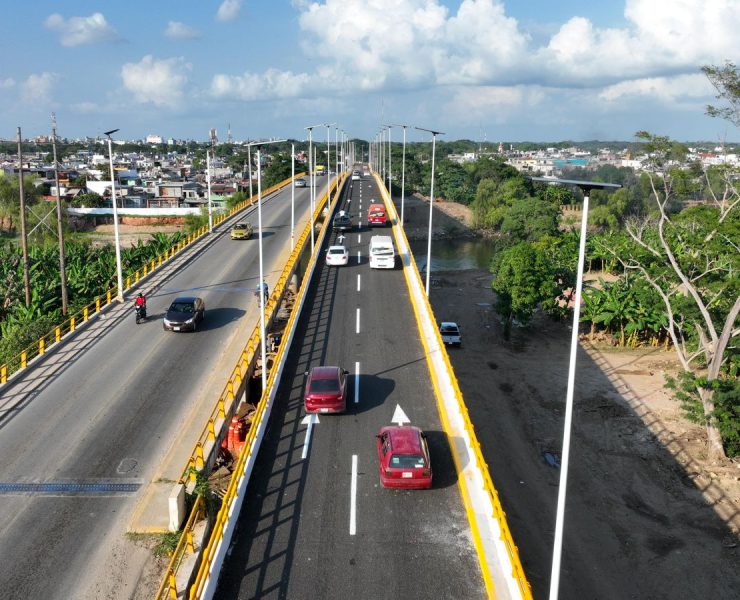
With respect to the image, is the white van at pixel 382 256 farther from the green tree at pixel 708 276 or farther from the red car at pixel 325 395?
the red car at pixel 325 395

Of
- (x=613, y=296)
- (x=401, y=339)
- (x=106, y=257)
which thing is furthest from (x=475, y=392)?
(x=106, y=257)

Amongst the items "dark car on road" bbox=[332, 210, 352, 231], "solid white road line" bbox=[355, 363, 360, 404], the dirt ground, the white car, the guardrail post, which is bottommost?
the dirt ground

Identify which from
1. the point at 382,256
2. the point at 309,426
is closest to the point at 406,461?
the point at 309,426

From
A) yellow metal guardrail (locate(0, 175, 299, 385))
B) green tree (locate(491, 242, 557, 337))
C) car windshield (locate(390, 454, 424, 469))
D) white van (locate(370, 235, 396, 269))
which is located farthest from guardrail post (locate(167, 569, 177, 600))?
green tree (locate(491, 242, 557, 337))

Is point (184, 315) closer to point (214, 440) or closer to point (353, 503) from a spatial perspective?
point (214, 440)

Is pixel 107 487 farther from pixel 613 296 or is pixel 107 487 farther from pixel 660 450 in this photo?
pixel 613 296

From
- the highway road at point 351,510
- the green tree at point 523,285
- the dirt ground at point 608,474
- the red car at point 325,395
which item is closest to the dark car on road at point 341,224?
the green tree at point 523,285

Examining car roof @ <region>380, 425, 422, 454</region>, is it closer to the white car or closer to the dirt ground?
the dirt ground
